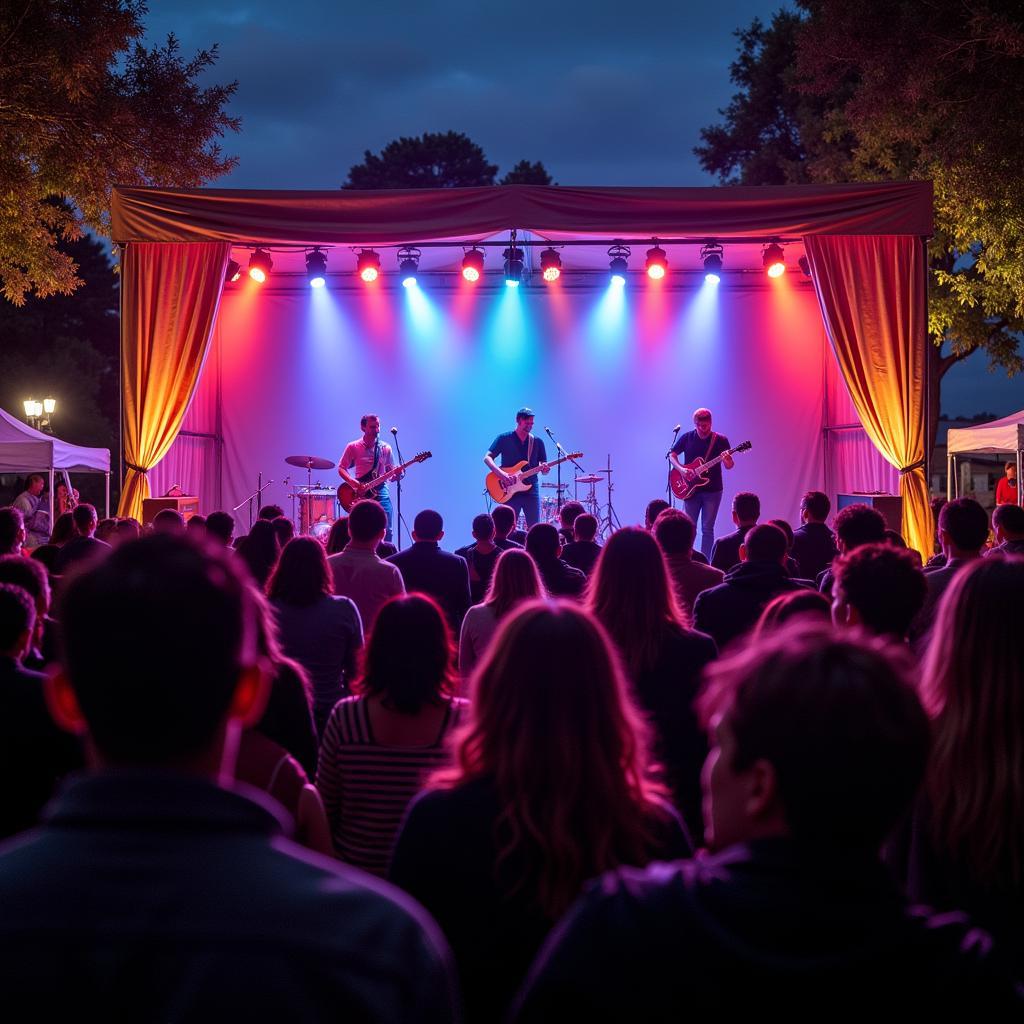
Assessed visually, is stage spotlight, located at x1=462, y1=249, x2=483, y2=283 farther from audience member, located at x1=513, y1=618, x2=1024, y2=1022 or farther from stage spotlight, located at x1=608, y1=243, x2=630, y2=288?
audience member, located at x1=513, y1=618, x2=1024, y2=1022

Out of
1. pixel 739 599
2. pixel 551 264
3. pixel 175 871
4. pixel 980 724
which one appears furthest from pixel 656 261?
pixel 175 871

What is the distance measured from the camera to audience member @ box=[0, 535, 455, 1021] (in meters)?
0.99

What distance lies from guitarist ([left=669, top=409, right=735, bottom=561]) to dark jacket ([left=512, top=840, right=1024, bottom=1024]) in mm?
10395

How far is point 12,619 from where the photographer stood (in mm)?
2910

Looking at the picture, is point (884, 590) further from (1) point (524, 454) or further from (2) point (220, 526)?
(1) point (524, 454)

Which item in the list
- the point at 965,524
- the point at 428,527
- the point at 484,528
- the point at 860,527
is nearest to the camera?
the point at 965,524

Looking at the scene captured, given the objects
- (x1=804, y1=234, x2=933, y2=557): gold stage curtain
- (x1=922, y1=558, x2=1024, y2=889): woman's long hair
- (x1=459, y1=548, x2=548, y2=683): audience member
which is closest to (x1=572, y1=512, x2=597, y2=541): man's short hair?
(x1=459, y1=548, x2=548, y2=683): audience member

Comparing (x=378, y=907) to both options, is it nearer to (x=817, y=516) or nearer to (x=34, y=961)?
(x=34, y=961)

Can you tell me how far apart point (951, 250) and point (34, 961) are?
20.1 meters

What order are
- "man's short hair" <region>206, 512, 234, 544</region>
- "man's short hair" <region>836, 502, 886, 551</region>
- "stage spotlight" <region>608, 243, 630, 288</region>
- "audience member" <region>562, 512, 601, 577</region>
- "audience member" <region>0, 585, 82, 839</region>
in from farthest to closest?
"stage spotlight" <region>608, 243, 630, 288</region>
"audience member" <region>562, 512, 601, 577</region>
"man's short hair" <region>206, 512, 234, 544</region>
"man's short hair" <region>836, 502, 886, 551</region>
"audience member" <region>0, 585, 82, 839</region>

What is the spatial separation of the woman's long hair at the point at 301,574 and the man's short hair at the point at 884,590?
2.12 meters

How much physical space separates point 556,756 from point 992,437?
15.6m

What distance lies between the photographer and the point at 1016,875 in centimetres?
190

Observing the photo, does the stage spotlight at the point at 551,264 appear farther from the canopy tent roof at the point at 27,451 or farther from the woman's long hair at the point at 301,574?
the woman's long hair at the point at 301,574
